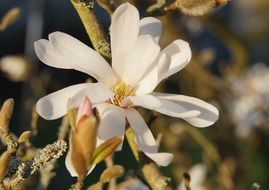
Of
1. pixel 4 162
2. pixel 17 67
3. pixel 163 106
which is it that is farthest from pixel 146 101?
pixel 17 67

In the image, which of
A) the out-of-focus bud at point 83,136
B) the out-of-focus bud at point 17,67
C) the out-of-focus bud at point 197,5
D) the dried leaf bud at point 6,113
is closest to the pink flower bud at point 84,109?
the out-of-focus bud at point 83,136

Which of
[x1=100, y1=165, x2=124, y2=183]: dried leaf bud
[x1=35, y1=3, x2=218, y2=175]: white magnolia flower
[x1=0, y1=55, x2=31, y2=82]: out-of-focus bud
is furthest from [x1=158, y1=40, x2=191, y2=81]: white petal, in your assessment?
[x1=0, y1=55, x2=31, y2=82]: out-of-focus bud

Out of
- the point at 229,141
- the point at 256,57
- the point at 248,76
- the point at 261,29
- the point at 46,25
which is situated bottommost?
the point at 256,57

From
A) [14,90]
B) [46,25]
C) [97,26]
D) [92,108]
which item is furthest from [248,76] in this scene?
[14,90]

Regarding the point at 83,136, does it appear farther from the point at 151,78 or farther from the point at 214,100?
the point at 214,100

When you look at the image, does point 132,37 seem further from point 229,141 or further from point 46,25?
point 46,25
